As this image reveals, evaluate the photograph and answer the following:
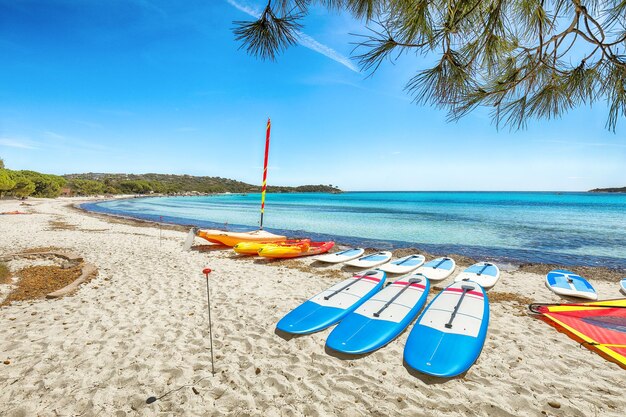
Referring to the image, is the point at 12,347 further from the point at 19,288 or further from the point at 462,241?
the point at 462,241

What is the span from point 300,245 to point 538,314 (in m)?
7.70

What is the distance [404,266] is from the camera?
9.02m

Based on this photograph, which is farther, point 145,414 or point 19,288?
point 19,288

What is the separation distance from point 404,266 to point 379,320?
15.4 feet

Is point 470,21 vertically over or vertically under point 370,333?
over

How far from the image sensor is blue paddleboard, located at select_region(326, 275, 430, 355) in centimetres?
406

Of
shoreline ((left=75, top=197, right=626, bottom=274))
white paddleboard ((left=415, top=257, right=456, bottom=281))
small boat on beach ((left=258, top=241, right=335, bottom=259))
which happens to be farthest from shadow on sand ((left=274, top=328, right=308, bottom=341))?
shoreline ((left=75, top=197, right=626, bottom=274))

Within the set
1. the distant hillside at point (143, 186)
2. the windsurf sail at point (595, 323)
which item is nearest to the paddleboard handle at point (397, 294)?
the windsurf sail at point (595, 323)

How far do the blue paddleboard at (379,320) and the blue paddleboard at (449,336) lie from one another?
0.30m

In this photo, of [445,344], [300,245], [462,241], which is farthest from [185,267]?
[462,241]

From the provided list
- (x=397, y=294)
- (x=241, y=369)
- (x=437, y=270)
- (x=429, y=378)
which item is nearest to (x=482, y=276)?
(x=437, y=270)

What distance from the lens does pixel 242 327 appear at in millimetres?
4734

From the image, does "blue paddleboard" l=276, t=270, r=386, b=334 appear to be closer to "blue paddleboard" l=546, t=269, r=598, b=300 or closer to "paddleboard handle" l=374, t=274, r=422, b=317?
"paddleboard handle" l=374, t=274, r=422, b=317

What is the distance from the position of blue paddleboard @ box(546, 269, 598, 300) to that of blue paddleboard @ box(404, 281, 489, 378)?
9.95 feet
